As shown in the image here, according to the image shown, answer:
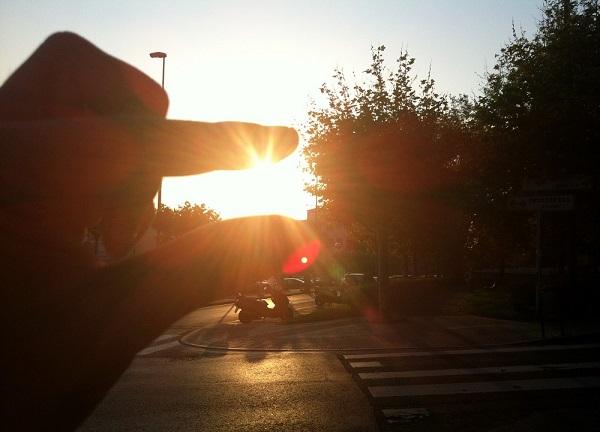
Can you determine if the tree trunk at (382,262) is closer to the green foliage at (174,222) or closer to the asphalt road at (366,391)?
the asphalt road at (366,391)

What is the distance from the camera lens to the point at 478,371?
11.8 m

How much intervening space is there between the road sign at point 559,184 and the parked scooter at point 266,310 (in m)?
9.99

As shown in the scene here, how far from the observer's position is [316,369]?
1271 cm

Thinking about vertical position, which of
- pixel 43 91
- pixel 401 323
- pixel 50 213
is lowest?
pixel 401 323

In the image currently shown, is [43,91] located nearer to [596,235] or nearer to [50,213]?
[50,213]

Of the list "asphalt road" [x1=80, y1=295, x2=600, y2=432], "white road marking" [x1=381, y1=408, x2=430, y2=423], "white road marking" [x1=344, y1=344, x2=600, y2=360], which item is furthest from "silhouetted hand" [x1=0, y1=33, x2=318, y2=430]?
"white road marking" [x1=344, y1=344, x2=600, y2=360]

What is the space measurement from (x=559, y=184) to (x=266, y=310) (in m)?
12.3

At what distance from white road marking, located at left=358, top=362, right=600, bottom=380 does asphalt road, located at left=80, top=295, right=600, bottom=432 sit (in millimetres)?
17

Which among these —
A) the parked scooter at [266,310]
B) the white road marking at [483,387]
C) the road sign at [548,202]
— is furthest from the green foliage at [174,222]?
the parked scooter at [266,310]

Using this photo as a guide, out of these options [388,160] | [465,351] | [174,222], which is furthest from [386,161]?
[174,222]

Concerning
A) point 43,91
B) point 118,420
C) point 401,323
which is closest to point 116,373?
point 43,91

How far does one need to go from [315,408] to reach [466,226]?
22.6m

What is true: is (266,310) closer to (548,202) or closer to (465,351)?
(548,202)

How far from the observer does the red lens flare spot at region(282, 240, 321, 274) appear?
0.95m
